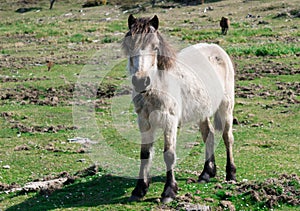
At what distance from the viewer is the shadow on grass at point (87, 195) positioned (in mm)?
8305

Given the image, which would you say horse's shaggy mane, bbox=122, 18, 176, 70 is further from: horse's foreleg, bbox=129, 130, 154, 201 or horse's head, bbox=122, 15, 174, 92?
horse's foreleg, bbox=129, 130, 154, 201

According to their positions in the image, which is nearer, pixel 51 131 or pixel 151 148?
pixel 151 148

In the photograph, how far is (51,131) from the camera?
1459 cm

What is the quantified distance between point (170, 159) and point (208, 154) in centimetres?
174

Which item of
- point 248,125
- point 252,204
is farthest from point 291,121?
point 252,204

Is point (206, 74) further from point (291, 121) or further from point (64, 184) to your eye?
point (291, 121)

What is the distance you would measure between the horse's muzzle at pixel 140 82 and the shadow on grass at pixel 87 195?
1.97 metres

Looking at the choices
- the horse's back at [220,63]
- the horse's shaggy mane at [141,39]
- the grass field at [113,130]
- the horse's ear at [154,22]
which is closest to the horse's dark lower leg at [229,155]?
the grass field at [113,130]

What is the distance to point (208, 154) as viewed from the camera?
9.78 m

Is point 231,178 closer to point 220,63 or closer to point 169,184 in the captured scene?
point 169,184

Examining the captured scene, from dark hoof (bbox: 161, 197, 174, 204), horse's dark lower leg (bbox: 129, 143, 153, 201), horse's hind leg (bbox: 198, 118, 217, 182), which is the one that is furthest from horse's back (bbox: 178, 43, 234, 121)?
dark hoof (bbox: 161, 197, 174, 204)

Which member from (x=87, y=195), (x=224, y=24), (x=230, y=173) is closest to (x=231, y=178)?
(x=230, y=173)

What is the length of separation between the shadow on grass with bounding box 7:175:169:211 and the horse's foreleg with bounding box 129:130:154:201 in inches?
6.6

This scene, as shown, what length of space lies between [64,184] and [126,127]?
18.2 ft
